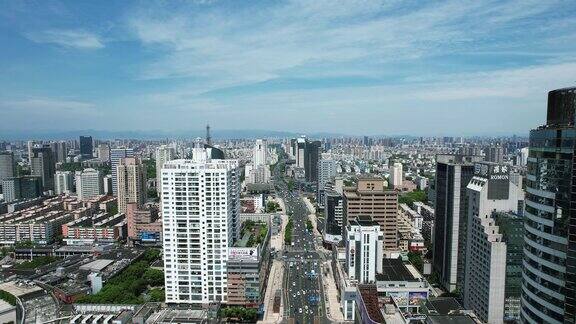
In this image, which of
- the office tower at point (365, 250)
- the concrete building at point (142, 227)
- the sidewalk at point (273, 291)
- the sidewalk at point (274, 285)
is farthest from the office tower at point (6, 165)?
the office tower at point (365, 250)

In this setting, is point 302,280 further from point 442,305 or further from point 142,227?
point 142,227

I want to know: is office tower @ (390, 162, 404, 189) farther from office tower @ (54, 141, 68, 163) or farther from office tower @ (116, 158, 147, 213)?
office tower @ (54, 141, 68, 163)

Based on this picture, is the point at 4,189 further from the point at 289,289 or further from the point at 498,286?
the point at 498,286

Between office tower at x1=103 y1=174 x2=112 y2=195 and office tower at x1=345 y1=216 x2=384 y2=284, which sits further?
office tower at x1=103 y1=174 x2=112 y2=195

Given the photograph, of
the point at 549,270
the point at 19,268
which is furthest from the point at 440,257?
the point at 19,268

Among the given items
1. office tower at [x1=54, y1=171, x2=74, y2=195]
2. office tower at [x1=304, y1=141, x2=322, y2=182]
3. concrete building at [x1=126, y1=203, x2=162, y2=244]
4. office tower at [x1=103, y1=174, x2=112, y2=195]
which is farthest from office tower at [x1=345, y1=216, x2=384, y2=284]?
office tower at [x1=54, y1=171, x2=74, y2=195]
